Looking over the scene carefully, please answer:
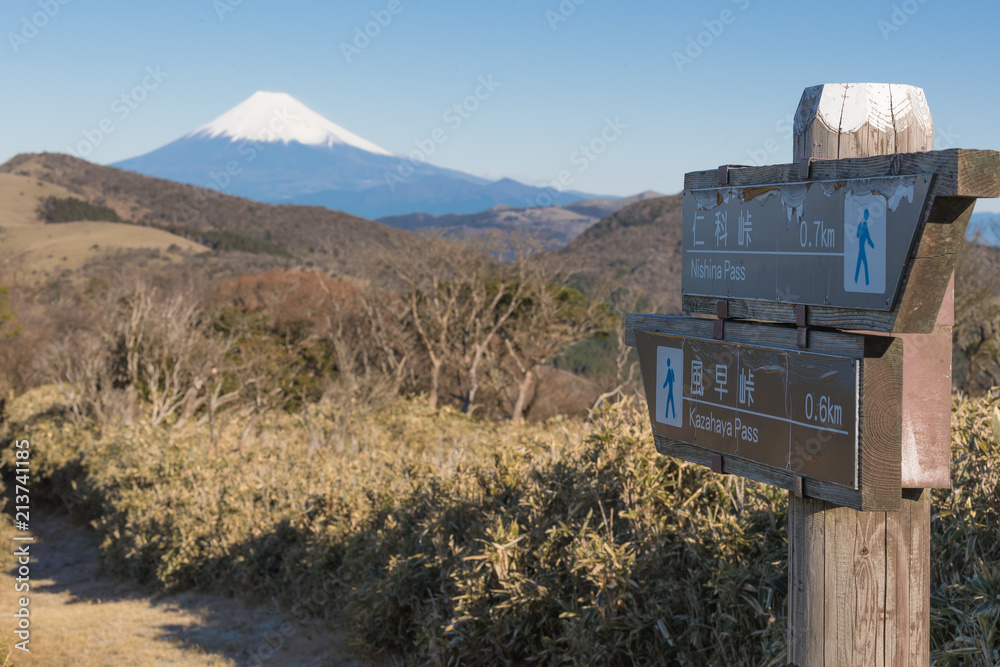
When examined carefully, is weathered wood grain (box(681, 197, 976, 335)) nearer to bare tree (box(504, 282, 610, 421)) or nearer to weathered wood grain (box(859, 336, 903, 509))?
weathered wood grain (box(859, 336, 903, 509))

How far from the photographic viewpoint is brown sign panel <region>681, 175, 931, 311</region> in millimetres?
1695

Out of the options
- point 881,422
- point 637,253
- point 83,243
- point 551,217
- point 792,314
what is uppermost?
point 551,217

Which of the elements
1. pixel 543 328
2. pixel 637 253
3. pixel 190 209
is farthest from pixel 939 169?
pixel 190 209

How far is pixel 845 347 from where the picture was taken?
1.79 m

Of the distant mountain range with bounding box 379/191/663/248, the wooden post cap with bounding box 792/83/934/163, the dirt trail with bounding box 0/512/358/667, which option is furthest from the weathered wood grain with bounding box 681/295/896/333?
the distant mountain range with bounding box 379/191/663/248

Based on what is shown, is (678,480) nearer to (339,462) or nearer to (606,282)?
(339,462)

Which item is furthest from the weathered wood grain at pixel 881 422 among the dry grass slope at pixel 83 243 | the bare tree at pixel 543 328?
the dry grass slope at pixel 83 243

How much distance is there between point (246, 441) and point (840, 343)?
38.1 feet

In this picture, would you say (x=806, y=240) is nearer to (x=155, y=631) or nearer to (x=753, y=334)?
(x=753, y=334)

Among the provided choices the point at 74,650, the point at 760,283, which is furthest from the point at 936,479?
the point at 74,650

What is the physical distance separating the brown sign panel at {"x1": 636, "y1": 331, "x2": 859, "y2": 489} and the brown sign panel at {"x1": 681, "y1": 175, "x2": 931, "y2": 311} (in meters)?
0.16

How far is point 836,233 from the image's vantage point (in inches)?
72.1

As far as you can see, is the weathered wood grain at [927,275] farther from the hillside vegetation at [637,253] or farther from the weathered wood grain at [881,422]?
the hillside vegetation at [637,253]

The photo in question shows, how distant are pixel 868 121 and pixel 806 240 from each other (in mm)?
371
